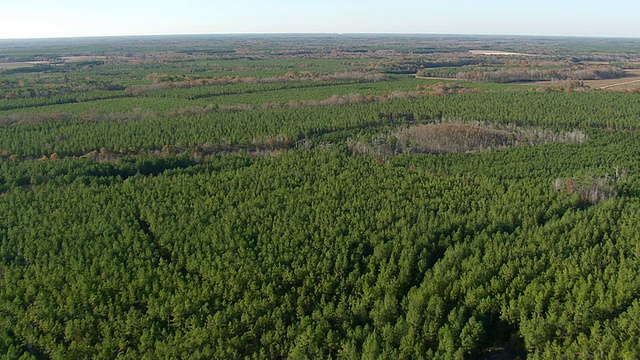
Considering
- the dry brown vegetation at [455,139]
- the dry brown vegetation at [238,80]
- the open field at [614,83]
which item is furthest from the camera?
the dry brown vegetation at [238,80]

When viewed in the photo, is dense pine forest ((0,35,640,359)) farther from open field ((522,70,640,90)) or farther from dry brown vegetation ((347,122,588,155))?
open field ((522,70,640,90))

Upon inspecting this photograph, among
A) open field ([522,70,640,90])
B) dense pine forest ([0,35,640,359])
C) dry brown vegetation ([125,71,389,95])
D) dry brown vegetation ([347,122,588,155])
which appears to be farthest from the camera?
dry brown vegetation ([125,71,389,95])

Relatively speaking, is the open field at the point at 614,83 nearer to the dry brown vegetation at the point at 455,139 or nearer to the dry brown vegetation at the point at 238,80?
the dry brown vegetation at the point at 238,80

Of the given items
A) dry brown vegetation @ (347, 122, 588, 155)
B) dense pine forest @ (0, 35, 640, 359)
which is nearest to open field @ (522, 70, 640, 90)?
dense pine forest @ (0, 35, 640, 359)

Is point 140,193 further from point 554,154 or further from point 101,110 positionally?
point 101,110

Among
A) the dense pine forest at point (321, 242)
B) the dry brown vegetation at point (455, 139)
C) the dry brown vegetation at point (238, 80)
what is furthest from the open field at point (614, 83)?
the dry brown vegetation at point (455, 139)

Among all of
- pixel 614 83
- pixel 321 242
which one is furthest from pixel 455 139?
pixel 614 83

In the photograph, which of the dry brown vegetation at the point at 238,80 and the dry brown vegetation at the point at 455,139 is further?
the dry brown vegetation at the point at 238,80

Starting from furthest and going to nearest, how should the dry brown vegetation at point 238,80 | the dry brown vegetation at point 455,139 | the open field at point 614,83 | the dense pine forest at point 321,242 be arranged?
the dry brown vegetation at point 238,80 < the open field at point 614,83 < the dry brown vegetation at point 455,139 < the dense pine forest at point 321,242
